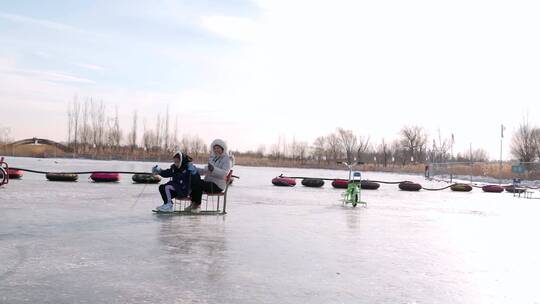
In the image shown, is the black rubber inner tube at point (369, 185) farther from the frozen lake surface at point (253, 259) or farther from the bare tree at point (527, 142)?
the bare tree at point (527, 142)

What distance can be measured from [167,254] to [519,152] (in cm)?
5679

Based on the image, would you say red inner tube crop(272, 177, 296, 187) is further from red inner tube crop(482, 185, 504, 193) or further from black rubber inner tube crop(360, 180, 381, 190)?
red inner tube crop(482, 185, 504, 193)

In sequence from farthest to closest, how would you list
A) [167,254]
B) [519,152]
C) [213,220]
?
[519,152] < [213,220] < [167,254]

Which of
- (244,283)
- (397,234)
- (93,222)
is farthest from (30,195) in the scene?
(244,283)

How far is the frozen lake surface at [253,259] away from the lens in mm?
4129

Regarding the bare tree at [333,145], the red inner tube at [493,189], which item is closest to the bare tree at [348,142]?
the bare tree at [333,145]

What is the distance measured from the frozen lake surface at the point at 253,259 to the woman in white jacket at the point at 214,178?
0.61 meters

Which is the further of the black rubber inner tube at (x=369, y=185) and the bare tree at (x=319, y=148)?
the bare tree at (x=319, y=148)

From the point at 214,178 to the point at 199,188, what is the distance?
0.34 m

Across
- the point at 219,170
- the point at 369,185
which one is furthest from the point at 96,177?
the point at 369,185

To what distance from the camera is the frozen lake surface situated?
4.13m

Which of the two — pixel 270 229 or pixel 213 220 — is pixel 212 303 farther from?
pixel 213 220

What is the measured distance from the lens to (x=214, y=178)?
1006cm

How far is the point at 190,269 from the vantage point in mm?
4867
